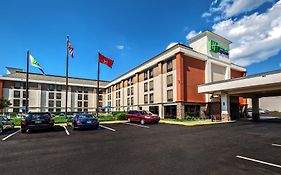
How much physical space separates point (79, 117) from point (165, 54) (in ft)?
66.5

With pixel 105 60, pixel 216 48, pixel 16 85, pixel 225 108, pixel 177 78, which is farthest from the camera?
pixel 16 85

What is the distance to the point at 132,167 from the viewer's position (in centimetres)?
514

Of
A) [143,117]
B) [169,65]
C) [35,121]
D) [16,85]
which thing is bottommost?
→ [143,117]

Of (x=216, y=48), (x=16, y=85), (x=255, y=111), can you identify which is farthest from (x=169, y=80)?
(x=16, y=85)

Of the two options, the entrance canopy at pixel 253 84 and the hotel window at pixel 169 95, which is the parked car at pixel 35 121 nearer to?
the hotel window at pixel 169 95

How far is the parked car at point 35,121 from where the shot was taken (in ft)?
42.1

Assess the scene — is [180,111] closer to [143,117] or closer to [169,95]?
[169,95]

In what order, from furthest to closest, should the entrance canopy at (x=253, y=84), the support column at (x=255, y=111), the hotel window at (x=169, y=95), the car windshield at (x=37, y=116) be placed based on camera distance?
the hotel window at (x=169, y=95), the support column at (x=255, y=111), the entrance canopy at (x=253, y=84), the car windshield at (x=37, y=116)

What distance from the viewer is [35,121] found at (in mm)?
13016

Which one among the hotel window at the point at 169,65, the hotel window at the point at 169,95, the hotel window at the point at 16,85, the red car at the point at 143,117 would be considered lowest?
the red car at the point at 143,117

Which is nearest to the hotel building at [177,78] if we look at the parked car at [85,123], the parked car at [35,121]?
the parked car at [85,123]

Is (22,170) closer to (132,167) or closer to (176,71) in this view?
(132,167)

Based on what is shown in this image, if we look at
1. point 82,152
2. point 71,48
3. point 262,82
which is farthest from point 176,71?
point 82,152

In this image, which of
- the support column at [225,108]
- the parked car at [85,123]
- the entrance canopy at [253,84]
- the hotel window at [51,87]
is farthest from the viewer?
the hotel window at [51,87]
